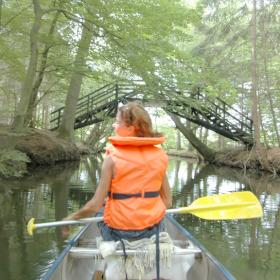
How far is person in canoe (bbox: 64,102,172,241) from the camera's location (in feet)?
9.63

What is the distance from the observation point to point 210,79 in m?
12.5

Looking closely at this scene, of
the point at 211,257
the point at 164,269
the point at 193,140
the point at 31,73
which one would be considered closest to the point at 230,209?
the point at 211,257

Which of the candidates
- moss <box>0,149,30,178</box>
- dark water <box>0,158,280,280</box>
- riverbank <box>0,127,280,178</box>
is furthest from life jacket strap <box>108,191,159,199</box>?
riverbank <box>0,127,280,178</box>

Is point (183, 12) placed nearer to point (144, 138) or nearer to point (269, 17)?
point (269, 17)

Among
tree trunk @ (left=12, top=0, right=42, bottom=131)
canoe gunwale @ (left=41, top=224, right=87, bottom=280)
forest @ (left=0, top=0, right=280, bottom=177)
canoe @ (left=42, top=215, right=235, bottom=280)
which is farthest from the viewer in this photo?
tree trunk @ (left=12, top=0, right=42, bottom=131)

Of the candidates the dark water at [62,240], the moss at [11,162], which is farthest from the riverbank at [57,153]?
the moss at [11,162]

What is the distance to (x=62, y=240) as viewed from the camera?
678cm

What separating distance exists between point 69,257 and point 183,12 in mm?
9453

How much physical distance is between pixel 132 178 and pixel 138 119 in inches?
15.7

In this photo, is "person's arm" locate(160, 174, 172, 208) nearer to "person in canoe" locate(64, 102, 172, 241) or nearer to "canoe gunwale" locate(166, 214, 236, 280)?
"person in canoe" locate(64, 102, 172, 241)

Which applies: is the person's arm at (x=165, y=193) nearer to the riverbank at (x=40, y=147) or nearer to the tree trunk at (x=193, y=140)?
the riverbank at (x=40, y=147)

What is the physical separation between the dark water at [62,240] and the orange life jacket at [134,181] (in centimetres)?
264

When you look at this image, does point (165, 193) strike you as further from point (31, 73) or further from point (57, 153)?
point (57, 153)

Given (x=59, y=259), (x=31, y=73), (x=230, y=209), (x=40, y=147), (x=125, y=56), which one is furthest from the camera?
(x=40, y=147)
